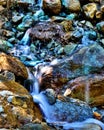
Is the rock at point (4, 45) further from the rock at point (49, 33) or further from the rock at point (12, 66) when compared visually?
the rock at point (12, 66)

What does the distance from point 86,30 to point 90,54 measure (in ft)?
5.78

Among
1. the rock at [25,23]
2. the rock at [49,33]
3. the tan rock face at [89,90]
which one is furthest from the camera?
the rock at [25,23]

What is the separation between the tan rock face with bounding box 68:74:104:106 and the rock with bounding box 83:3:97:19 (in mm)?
3167

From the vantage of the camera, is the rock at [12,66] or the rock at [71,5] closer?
the rock at [12,66]

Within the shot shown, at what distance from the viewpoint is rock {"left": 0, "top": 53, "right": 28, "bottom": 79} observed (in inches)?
243

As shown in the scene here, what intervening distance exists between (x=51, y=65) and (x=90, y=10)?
2933 millimetres

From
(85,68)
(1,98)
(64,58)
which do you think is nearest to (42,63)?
(64,58)

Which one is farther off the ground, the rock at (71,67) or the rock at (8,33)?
the rock at (8,33)

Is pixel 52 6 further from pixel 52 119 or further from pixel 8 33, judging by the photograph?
pixel 52 119

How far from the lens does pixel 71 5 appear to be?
9.35m

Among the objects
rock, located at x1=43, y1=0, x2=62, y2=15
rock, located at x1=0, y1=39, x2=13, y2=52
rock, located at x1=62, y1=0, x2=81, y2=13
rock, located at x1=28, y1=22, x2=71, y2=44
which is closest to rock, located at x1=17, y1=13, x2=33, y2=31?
rock, located at x1=28, y1=22, x2=71, y2=44

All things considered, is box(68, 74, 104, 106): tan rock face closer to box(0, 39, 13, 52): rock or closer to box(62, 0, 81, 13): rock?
box(0, 39, 13, 52): rock

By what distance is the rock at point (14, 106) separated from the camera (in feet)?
13.9

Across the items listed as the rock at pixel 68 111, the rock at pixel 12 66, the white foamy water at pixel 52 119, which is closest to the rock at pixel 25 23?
the rock at pixel 12 66
